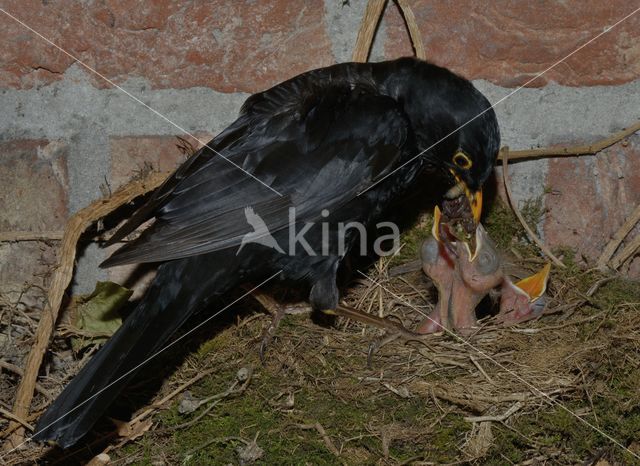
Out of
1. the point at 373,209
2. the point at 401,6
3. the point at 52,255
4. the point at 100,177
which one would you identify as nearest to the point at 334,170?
the point at 373,209

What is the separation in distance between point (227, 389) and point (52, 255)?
2.57 ft

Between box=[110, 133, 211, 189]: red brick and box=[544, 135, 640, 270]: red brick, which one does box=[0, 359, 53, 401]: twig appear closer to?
box=[110, 133, 211, 189]: red brick

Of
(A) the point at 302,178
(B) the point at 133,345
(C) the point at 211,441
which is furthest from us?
(A) the point at 302,178

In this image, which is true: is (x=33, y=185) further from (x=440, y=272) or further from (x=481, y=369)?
(x=481, y=369)

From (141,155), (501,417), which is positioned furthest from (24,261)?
(501,417)

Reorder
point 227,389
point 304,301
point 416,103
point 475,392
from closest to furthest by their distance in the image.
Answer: point 475,392, point 227,389, point 416,103, point 304,301

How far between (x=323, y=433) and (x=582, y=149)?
4.38ft

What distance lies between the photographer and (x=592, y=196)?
3.19 metres

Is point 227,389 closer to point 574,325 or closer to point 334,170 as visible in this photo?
point 334,170

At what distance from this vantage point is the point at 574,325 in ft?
9.20

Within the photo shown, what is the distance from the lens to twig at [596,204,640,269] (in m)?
3.13

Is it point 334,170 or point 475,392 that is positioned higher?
point 334,170

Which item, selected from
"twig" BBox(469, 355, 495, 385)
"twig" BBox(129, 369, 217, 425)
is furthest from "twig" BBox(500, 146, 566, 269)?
"twig" BBox(129, 369, 217, 425)

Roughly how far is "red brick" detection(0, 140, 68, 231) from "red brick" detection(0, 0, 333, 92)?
215mm
